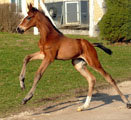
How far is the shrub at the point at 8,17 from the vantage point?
21.4 m

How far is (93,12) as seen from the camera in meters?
23.6

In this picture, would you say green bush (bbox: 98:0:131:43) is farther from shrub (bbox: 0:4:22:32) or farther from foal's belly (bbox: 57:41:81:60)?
foal's belly (bbox: 57:41:81:60)

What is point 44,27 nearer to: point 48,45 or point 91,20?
point 48,45

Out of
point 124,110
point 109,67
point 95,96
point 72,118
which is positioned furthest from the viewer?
point 109,67

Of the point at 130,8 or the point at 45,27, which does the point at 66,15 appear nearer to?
the point at 130,8

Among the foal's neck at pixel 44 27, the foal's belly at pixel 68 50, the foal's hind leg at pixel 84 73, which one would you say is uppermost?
the foal's neck at pixel 44 27

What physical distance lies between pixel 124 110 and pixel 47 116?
1.64 m

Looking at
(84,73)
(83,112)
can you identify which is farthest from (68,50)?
(83,112)

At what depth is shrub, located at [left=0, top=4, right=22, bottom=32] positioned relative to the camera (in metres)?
21.4

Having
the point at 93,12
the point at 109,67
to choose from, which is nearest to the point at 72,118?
the point at 109,67

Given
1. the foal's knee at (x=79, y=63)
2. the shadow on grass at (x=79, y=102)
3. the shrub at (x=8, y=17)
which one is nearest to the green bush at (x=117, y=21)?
the shrub at (x=8, y=17)

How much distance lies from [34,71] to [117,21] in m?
7.24

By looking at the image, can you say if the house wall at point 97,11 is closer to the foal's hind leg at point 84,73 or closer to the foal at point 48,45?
the foal's hind leg at point 84,73

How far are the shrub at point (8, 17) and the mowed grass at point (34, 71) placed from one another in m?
1.38
